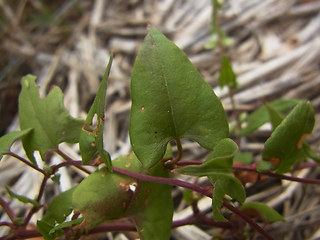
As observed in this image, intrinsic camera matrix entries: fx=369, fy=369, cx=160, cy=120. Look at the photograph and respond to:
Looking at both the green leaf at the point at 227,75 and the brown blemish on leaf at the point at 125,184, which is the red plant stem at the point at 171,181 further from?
the green leaf at the point at 227,75

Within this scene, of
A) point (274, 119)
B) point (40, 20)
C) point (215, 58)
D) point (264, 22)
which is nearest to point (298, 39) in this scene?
point (264, 22)

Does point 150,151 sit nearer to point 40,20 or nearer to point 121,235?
point 121,235

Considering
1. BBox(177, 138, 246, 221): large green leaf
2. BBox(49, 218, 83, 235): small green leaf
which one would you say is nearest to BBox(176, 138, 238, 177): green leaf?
BBox(177, 138, 246, 221): large green leaf

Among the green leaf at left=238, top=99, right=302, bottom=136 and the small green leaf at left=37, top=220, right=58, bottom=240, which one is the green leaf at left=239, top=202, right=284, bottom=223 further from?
the small green leaf at left=37, top=220, right=58, bottom=240

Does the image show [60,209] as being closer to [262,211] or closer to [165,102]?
[165,102]

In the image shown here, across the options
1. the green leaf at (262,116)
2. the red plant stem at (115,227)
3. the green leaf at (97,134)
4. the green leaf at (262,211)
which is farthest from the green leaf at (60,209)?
the green leaf at (262,116)

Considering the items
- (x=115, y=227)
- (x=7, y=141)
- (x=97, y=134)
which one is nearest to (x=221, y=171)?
(x=97, y=134)
